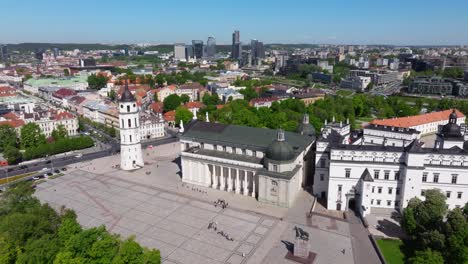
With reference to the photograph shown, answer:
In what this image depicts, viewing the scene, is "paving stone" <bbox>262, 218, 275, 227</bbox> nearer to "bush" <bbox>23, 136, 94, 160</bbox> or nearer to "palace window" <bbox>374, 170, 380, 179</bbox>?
"palace window" <bbox>374, 170, 380, 179</bbox>

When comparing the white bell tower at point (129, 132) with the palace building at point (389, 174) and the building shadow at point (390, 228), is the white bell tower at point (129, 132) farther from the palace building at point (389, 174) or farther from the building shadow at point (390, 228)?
the building shadow at point (390, 228)

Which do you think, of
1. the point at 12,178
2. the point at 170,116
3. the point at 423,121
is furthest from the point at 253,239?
the point at 170,116

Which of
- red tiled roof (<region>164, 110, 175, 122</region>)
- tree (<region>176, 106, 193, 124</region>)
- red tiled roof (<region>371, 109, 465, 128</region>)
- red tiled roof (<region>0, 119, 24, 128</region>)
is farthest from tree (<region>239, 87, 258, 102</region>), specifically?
→ red tiled roof (<region>0, 119, 24, 128</region>)

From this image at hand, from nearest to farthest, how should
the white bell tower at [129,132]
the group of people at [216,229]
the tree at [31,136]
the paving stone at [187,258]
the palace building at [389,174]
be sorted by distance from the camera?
the paving stone at [187,258] → the group of people at [216,229] → the palace building at [389,174] → the white bell tower at [129,132] → the tree at [31,136]

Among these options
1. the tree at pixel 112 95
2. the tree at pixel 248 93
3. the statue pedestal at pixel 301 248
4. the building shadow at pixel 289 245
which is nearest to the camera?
the statue pedestal at pixel 301 248

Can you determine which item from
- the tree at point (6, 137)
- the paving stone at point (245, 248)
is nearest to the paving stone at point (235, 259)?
the paving stone at point (245, 248)

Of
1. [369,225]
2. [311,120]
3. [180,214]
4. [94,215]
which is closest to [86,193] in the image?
[94,215]
